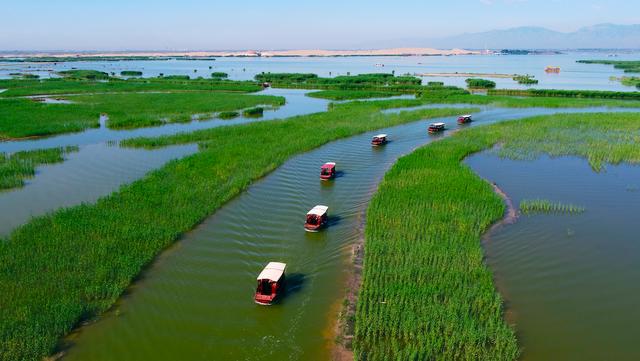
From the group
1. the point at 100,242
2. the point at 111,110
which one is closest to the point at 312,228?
the point at 100,242

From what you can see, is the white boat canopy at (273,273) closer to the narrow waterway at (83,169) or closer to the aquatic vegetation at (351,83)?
the narrow waterway at (83,169)

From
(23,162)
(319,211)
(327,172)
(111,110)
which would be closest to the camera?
(319,211)

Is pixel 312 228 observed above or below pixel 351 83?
below

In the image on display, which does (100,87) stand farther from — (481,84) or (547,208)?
(547,208)

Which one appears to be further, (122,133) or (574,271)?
(122,133)

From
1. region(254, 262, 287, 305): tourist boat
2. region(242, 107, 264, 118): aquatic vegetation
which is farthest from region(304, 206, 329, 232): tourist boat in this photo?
region(242, 107, 264, 118): aquatic vegetation

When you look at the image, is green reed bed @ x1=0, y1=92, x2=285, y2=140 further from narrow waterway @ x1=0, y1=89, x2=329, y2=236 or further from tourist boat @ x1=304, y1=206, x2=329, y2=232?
tourist boat @ x1=304, y1=206, x2=329, y2=232

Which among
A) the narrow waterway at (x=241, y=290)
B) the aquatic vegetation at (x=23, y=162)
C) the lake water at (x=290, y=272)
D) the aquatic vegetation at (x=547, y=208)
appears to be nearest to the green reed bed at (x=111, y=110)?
the aquatic vegetation at (x=23, y=162)
